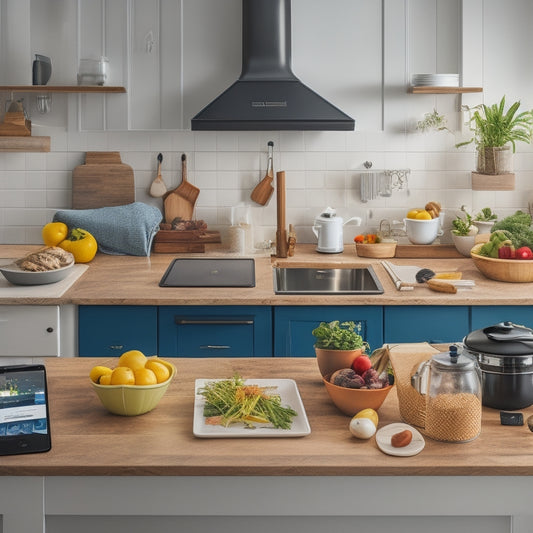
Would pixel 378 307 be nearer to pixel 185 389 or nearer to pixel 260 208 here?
pixel 260 208

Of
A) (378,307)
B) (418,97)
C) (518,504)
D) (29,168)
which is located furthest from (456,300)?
(29,168)

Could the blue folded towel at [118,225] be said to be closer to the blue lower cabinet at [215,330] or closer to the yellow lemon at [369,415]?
the blue lower cabinet at [215,330]

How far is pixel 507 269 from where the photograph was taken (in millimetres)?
4273

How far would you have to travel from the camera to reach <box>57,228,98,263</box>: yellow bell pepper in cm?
471

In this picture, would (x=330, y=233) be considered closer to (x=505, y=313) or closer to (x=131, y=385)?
(x=505, y=313)

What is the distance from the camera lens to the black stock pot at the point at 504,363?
2.29 m

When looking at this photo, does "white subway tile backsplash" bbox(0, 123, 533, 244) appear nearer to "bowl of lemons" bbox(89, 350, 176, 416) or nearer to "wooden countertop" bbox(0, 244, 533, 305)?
"wooden countertop" bbox(0, 244, 533, 305)

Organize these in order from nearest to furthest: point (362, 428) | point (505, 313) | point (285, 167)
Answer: point (362, 428), point (505, 313), point (285, 167)

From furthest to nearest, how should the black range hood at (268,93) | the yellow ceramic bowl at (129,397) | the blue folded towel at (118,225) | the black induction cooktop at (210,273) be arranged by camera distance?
the blue folded towel at (118,225) < the black range hood at (268,93) < the black induction cooktop at (210,273) < the yellow ceramic bowl at (129,397)

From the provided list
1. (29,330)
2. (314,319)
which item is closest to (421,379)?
(314,319)

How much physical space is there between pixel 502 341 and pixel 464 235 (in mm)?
2617

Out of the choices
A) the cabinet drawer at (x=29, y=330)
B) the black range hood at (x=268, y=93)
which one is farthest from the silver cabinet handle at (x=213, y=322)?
the black range hood at (x=268, y=93)

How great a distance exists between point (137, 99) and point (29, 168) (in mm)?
751

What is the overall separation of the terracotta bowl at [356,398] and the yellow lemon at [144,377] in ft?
1.52
